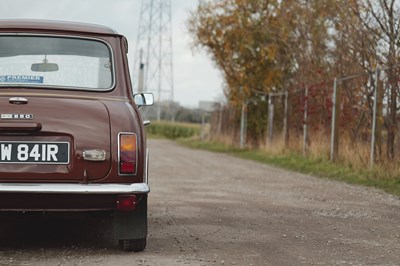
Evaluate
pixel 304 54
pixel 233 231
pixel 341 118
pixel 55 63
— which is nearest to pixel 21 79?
pixel 55 63

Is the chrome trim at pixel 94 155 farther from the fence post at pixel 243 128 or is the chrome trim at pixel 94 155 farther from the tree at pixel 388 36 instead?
the fence post at pixel 243 128

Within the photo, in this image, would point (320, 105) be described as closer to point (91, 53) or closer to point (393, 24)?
point (393, 24)

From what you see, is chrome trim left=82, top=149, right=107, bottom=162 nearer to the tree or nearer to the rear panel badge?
the rear panel badge

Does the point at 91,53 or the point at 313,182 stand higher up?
the point at 91,53

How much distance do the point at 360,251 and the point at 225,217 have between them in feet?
7.58

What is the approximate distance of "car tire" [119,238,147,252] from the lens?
5.98 meters

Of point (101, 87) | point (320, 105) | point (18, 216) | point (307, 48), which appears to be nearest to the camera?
point (18, 216)

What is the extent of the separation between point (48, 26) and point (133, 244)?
197 centimetres

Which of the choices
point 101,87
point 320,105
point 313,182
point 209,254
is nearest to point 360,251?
point 209,254

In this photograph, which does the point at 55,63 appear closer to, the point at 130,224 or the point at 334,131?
the point at 130,224

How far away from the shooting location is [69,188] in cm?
549

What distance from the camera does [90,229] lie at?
7316mm

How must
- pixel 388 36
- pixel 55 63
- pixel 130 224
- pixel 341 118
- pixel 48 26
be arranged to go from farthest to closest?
pixel 341 118, pixel 388 36, pixel 48 26, pixel 55 63, pixel 130 224

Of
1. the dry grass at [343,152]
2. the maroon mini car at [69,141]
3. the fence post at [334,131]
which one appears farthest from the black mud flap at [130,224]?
the fence post at [334,131]
